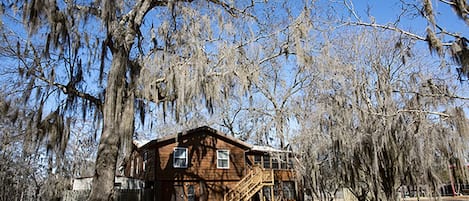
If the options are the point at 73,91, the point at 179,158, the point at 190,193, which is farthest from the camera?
the point at 179,158

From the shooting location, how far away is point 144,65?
9.40 meters

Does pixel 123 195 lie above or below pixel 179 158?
below

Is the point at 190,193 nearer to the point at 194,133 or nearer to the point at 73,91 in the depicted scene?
the point at 194,133

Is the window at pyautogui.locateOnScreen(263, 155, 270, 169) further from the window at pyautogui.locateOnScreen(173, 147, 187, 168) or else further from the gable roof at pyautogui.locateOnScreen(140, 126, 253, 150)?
the window at pyautogui.locateOnScreen(173, 147, 187, 168)

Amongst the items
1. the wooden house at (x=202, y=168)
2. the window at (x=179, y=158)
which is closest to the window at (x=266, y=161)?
the wooden house at (x=202, y=168)

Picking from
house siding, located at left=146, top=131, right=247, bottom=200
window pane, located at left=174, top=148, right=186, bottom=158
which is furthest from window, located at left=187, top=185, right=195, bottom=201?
window pane, located at left=174, top=148, right=186, bottom=158

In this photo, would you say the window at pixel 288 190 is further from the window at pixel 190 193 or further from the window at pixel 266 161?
the window at pixel 190 193

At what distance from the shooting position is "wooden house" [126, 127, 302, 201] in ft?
52.8

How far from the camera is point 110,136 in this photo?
786cm

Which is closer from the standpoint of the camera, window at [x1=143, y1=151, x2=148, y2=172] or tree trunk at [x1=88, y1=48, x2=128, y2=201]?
tree trunk at [x1=88, y1=48, x2=128, y2=201]

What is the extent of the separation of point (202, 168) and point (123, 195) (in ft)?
13.3

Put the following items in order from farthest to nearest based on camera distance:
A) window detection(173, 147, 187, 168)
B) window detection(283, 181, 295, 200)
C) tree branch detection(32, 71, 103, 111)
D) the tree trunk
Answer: window detection(283, 181, 295, 200) → window detection(173, 147, 187, 168) → tree branch detection(32, 71, 103, 111) → the tree trunk

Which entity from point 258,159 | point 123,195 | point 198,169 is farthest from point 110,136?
point 258,159

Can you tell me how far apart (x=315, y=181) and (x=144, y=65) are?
Answer: 8206 mm
